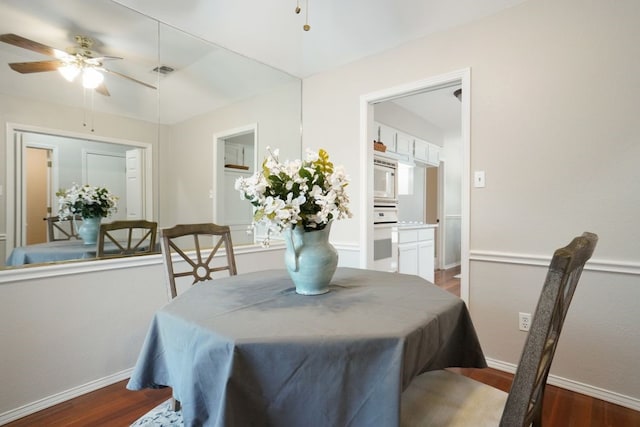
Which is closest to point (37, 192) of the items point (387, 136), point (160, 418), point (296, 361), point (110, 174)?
point (110, 174)

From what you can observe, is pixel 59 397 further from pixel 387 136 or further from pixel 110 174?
pixel 387 136

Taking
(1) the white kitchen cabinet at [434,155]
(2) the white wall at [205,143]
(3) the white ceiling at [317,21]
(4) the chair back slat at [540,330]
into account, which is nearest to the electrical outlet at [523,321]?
(4) the chair back slat at [540,330]

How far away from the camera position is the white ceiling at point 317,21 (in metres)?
2.23

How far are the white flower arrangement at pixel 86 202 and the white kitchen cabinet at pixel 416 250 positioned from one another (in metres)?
2.97

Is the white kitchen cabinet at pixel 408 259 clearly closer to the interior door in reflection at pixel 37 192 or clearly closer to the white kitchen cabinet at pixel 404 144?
the white kitchen cabinet at pixel 404 144

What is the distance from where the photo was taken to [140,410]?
1.83m

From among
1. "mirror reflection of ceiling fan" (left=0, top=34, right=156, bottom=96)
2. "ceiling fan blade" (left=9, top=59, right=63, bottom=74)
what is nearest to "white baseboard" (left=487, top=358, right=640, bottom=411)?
"mirror reflection of ceiling fan" (left=0, top=34, right=156, bottom=96)

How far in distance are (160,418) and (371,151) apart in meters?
2.55

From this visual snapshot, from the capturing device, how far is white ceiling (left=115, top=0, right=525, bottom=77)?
7.30ft

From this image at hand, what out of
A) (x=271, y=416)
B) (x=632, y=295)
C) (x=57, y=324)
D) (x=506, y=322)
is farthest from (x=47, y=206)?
(x=632, y=295)

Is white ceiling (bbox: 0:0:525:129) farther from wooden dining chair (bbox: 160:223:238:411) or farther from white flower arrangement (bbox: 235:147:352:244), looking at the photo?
white flower arrangement (bbox: 235:147:352:244)

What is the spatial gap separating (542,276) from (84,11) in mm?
3367

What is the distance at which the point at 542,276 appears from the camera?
210cm

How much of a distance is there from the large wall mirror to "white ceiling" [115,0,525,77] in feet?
0.63
